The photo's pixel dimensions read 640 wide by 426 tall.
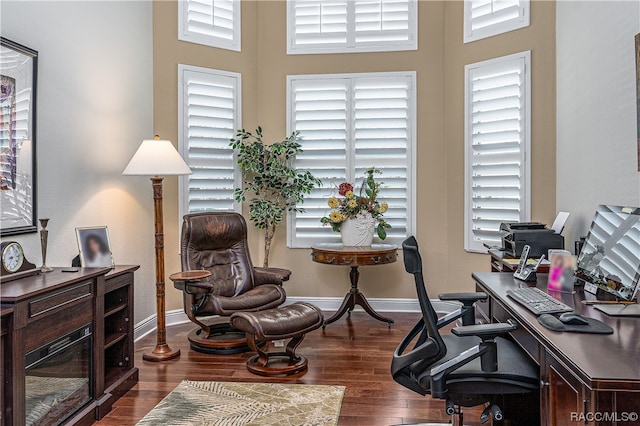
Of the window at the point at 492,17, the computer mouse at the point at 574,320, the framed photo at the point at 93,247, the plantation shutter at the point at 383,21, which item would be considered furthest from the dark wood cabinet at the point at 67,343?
the window at the point at 492,17

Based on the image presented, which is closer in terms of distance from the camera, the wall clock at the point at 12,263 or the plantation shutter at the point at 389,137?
the wall clock at the point at 12,263

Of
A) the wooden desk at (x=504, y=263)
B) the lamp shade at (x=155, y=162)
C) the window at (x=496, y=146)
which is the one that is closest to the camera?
the wooden desk at (x=504, y=263)

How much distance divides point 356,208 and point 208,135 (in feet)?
5.60

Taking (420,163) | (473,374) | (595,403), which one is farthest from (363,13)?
(595,403)

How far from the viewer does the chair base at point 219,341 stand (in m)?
4.10

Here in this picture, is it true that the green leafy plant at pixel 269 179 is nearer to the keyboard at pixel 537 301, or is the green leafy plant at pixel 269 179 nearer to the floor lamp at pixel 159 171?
the floor lamp at pixel 159 171

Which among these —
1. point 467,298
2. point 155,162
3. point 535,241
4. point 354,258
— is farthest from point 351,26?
point 467,298

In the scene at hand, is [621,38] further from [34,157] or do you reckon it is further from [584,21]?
[34,157]

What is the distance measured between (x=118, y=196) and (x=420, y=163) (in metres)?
3.03

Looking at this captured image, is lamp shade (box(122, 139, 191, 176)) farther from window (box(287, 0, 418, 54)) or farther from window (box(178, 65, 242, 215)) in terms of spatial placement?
window (box(287, 0, 418, 54))

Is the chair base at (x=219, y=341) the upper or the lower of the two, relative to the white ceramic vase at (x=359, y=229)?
lower

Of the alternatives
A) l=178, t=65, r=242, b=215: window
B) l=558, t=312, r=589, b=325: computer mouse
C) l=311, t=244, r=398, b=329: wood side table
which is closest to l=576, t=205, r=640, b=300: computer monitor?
l=558, t=312, r=589, b=325: computer mouse

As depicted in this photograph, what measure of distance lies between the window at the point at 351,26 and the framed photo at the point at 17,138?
3003 millimetres

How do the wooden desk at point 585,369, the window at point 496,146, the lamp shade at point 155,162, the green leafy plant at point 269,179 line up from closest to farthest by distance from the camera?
the wooden desk at point 585,369
the lamp shade at point 155,162
the window at point 496,146
the green leafy plant at point 269,179
